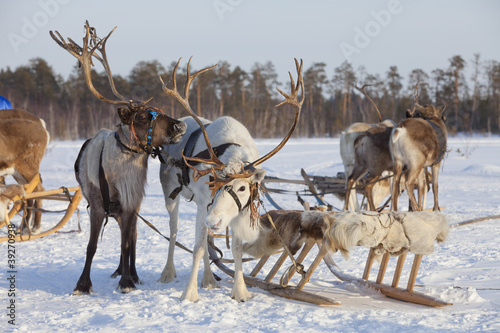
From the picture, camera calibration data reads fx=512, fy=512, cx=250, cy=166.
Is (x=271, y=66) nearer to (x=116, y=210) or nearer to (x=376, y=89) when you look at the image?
(x=376, y=89)

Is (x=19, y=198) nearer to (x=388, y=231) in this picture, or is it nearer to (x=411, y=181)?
(x=388, y=231)

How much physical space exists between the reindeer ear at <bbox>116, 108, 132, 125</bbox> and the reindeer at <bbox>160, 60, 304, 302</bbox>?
0.52 meters

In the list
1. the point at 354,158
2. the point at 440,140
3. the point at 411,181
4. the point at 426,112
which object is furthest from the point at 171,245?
the point at 426,112

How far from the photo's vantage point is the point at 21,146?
8031mm

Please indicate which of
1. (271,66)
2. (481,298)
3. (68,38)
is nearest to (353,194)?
(481,298)

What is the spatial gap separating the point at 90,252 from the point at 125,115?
1.43 metres

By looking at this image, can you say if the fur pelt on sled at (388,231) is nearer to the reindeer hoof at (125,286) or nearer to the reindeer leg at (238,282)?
the reindeer leg at (238,282)

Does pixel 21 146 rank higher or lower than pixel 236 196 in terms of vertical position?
higher

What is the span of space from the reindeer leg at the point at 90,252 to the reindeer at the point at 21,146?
3059mm

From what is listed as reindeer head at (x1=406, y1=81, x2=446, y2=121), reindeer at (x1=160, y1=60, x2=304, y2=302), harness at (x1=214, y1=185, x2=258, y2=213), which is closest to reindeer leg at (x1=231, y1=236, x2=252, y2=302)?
reindeer at (x1=160, y1=60, x2=304, y2=302)

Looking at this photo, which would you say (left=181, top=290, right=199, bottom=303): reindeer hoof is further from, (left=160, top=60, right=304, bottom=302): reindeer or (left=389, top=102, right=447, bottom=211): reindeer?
(left=389, top=102, right=447, bottom=211): reindeer

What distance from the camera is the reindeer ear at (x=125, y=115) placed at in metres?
5.08

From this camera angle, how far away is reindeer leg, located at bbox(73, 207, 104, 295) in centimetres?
500

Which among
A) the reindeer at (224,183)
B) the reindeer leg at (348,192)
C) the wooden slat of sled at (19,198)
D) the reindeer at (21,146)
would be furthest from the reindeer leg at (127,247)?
the reindeer leg at (348,192)
